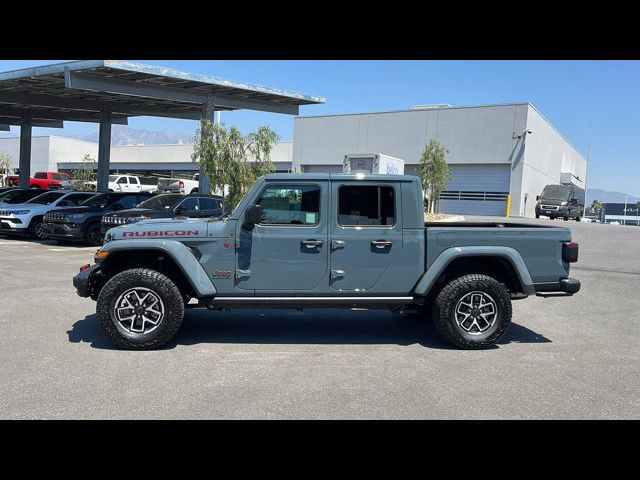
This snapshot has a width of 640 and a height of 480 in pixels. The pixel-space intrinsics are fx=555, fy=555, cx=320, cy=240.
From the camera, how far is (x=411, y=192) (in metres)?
6.29

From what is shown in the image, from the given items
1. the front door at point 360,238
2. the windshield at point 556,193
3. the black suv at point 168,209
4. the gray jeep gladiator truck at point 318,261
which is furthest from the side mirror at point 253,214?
the windshield at point 556,193

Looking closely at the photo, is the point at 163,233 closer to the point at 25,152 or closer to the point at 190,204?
the point at 190,204

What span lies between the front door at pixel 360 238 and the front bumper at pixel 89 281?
264 cm

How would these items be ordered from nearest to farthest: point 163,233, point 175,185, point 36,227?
point 163,233 → point 36,227 → point 175,185

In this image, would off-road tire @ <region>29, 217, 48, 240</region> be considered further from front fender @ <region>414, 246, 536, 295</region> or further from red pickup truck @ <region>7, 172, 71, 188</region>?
red pickup truck @ <region>7, 172, 71, 188</region>

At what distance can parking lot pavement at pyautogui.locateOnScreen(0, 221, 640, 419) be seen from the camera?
4398 millimetres

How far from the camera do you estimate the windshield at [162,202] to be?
14.7 meters

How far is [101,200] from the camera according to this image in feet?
54.0

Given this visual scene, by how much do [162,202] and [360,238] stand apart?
10051mm

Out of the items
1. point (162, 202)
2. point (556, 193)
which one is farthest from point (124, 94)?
point (556, 193)

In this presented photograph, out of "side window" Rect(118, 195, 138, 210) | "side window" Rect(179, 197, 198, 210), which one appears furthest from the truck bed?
"side window" Rect(118, 195, 138, 210)

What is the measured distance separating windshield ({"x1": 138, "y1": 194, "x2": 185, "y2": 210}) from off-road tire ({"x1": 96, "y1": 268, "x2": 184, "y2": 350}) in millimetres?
8879
